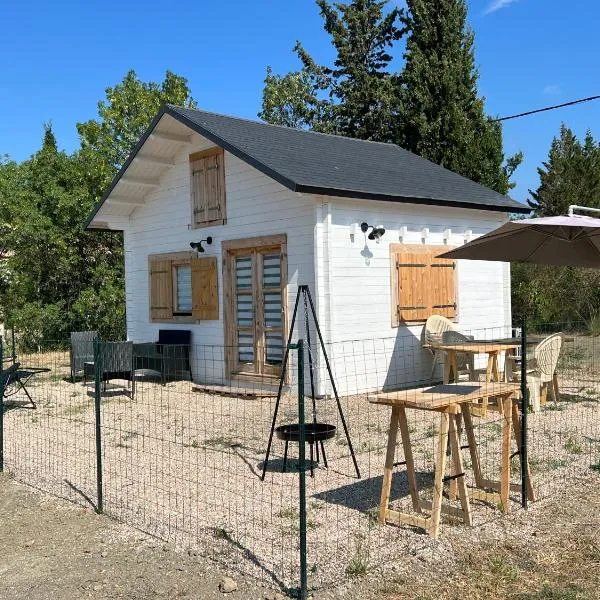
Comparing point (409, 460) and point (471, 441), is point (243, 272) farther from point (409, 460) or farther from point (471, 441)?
point (409, 460)

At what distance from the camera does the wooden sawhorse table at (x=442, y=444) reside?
4637 mm

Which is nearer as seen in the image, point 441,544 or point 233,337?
point 441,544

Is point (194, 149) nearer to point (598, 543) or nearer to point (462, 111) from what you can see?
point (598, 543)

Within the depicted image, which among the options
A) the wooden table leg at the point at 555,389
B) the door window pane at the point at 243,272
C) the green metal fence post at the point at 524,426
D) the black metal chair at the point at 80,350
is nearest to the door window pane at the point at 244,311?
the door window pane at the point at 243,272

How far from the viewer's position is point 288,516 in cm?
520

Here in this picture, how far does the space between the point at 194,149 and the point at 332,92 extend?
19.5m

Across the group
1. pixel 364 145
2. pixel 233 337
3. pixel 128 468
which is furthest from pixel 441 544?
pixel 364 145

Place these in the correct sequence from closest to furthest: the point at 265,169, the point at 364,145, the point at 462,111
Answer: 1. the point at 265,169
2. the point at 364,145
3. the point at 462,111

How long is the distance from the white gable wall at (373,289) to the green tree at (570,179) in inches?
518

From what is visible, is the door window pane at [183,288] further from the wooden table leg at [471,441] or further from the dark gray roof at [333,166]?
the wooden table leg at [471,441]

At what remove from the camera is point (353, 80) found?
29984 mm

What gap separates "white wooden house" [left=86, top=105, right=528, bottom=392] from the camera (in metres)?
10.5

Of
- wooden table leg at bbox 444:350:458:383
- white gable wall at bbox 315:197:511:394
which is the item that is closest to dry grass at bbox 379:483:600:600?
wooden table leg at bbox 444:350:458:383

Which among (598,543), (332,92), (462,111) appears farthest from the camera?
(332,92)
